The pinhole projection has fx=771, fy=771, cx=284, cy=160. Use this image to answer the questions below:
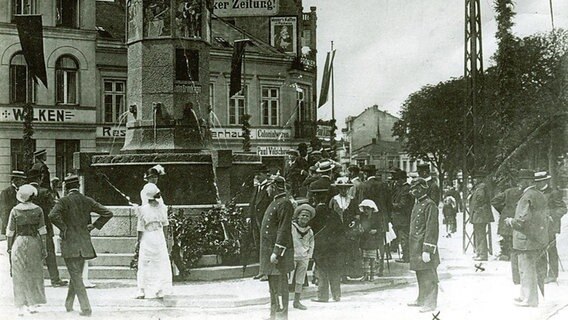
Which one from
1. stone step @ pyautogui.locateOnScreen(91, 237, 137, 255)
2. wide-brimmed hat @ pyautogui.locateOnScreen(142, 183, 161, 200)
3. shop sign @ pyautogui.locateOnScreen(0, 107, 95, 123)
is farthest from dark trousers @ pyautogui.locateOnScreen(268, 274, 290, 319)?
shop sign @ pyautogui.locateOnScreen(0, 107, 95, 123)

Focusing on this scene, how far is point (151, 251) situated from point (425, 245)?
3.73 metres

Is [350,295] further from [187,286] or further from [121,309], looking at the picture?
[121,309]

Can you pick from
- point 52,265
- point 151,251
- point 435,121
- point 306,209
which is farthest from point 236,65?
point 435,121

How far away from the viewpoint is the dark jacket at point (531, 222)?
10219mm

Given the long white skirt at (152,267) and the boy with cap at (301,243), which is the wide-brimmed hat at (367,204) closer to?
the boy with cap at (301,243)

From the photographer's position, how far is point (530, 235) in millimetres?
10211

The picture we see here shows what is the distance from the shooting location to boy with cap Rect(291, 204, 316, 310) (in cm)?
1029

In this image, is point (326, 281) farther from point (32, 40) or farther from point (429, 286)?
point (32, 40)

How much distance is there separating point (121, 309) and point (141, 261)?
0.77 m

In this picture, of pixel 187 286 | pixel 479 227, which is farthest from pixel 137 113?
pixel 479 227

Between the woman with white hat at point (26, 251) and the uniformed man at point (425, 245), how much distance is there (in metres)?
4.80

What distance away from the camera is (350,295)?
11.7 metres

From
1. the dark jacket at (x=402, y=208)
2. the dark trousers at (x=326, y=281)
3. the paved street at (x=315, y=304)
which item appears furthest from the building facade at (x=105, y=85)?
the dark trousers at (x=326, y=281)

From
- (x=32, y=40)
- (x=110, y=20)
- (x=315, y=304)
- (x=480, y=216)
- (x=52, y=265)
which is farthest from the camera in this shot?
(x=110, y=20)
